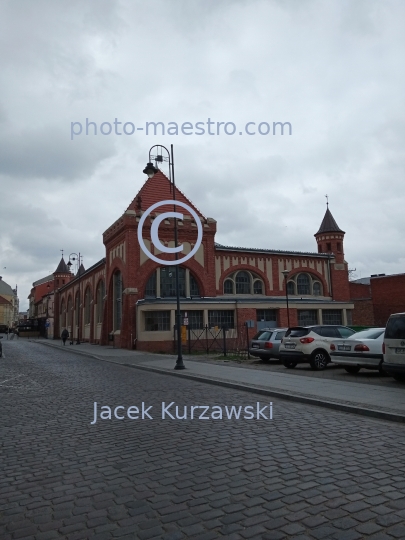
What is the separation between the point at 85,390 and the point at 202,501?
825cm

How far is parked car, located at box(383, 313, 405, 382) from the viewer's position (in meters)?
11.6

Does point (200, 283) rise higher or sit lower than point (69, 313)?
higher

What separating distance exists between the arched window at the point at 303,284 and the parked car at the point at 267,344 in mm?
20598

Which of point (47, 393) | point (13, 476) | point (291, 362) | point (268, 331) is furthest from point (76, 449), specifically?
Answer: point (268, 331)

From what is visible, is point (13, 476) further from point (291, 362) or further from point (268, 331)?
point (268, 331)

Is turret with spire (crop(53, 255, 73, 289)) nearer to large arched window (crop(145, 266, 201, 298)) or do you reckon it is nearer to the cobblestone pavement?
large arched window (crop(145, 266, 201, 298))

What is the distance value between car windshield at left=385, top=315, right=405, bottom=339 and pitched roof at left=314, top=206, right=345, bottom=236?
108 feet

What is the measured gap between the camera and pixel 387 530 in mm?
3717

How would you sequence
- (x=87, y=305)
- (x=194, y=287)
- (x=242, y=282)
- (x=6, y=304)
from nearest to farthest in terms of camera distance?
1. (x=194, y=287)
2. (x=242, y=282)
3. (x=87, y=305)
4. (x=6, y=304)

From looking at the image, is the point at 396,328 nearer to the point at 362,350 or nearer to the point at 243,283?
the point at 362,350

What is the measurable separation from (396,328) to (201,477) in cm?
856

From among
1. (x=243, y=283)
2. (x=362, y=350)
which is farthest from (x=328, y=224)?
(x=362, y=350)

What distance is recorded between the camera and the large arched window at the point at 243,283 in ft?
123

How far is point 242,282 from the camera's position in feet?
125
